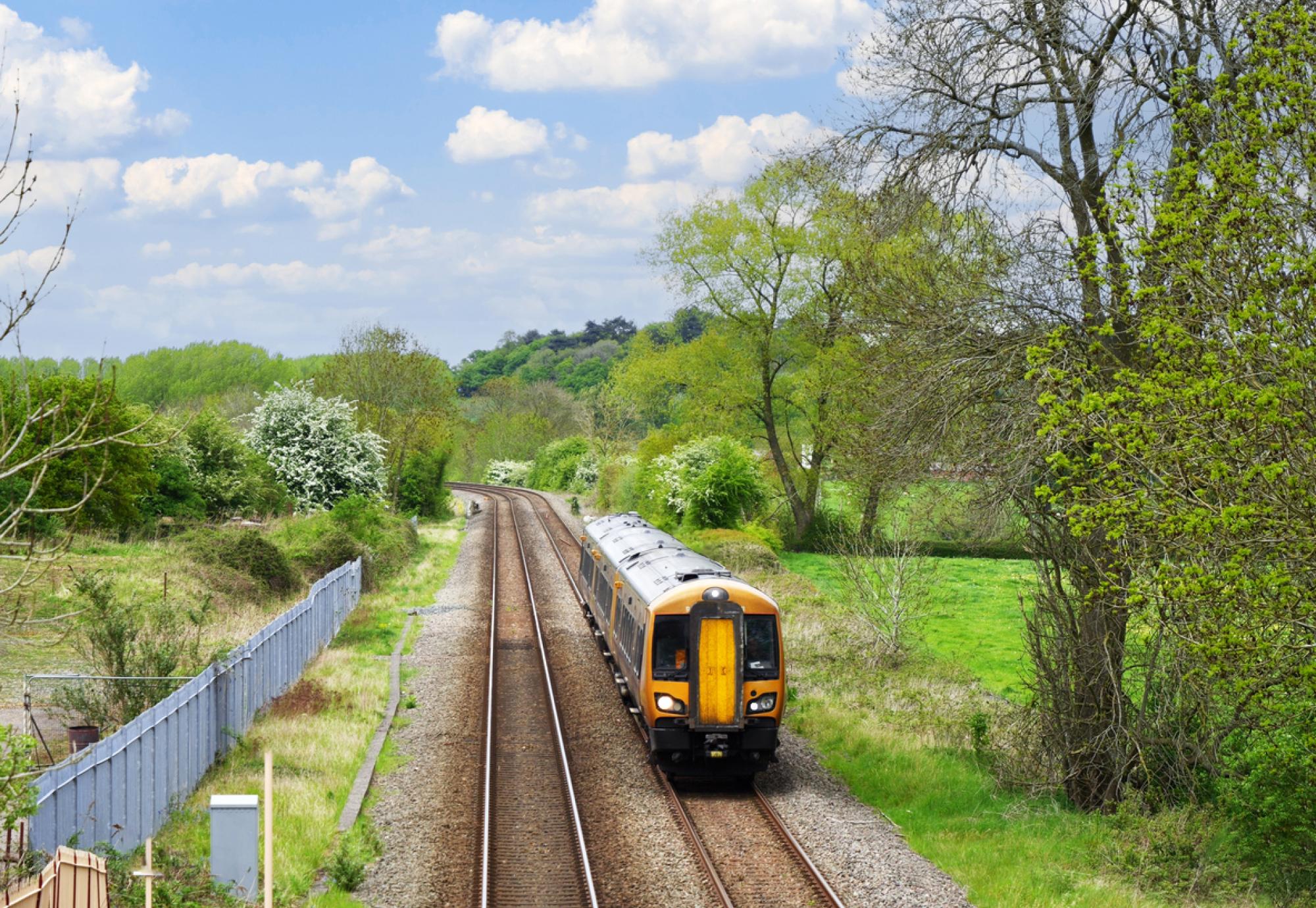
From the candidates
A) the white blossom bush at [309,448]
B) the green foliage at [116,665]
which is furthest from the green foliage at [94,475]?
the green foliage at [116,665]

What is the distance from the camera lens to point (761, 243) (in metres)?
40.6

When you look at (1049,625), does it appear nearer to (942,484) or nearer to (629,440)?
(942,484)

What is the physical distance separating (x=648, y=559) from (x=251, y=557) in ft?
43.1

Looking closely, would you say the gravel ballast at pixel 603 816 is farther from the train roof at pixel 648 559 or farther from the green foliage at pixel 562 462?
the green foliage at pixel 562 462

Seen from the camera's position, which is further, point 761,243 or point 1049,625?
point 761,243

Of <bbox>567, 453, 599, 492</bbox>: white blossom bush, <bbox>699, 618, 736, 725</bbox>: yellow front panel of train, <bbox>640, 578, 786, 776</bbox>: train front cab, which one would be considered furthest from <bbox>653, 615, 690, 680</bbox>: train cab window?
<bbox>567, 453, 599, 492</bbox>: white blossom bush

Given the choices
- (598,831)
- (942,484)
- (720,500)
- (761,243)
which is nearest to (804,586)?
(720,500)

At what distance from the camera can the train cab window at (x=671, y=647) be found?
50.3ft

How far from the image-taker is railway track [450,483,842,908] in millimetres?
11656

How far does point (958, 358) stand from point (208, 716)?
36.4 ft

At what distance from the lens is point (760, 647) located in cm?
1542

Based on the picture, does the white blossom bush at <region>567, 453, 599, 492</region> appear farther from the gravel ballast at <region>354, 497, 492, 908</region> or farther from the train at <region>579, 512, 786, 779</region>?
the train at <region>579, 512, 786, 779</region>

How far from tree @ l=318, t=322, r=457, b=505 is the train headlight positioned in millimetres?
36103

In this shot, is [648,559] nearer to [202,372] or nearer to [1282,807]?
[1282,807]
